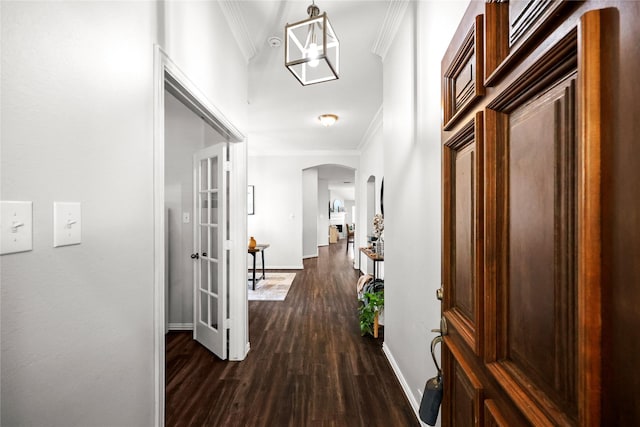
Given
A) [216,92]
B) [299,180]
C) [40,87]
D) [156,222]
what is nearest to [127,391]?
[156,222]

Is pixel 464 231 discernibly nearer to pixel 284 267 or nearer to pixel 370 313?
pixel 370 313

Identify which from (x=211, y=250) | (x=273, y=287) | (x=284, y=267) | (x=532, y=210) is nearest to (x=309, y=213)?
(x=284, y=267)

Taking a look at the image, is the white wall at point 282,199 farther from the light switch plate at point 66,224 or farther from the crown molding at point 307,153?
the light switch plate at point 66,224

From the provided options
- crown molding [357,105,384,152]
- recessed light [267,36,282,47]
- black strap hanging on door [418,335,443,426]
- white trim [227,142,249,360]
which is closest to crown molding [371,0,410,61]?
recessed light [267,36,282,47]

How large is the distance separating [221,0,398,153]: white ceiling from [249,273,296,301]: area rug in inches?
108

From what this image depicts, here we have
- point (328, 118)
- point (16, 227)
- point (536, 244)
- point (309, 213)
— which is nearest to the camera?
point (536, 244)

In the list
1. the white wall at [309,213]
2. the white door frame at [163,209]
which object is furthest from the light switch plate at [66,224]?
the white wall at [309,213]

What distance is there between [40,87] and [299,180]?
20.3 ft

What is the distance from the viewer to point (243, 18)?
2.27 m

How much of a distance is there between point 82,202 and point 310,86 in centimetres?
308

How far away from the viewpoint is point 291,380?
7.56ft

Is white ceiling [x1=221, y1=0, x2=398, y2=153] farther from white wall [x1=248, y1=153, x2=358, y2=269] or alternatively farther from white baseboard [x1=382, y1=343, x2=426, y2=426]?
white baseboard [x1=382, y1=343, x2=426, y2=426]

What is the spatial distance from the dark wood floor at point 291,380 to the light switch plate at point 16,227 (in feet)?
5.33

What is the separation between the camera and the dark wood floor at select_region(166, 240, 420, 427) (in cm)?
190
